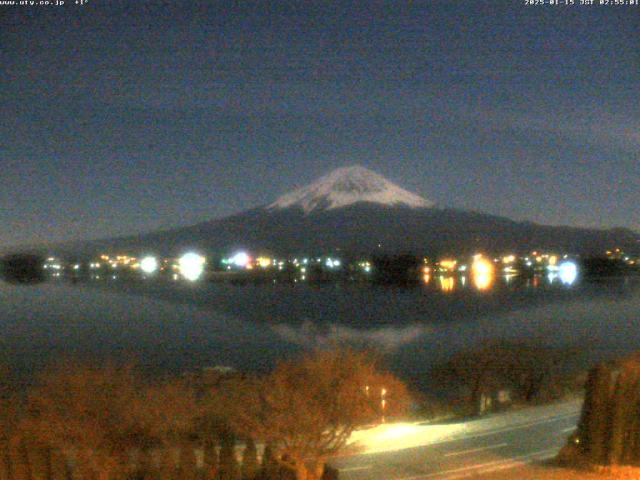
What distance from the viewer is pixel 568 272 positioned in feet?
182

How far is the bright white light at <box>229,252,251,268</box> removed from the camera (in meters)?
58.9

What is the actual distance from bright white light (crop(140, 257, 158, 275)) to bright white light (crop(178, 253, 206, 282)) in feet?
6.88

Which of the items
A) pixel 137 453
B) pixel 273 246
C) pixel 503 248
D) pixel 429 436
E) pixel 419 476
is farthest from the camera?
pixel 273 246

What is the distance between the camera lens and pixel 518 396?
17.2 m

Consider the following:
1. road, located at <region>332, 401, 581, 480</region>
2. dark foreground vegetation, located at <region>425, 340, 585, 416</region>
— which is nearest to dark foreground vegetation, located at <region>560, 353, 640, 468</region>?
road, located at <region>332, 401, 581, 480</region>

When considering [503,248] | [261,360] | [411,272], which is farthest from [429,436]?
[503,248]

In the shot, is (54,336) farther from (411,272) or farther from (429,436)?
(411,272)

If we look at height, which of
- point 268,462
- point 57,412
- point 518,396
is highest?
point 57,412

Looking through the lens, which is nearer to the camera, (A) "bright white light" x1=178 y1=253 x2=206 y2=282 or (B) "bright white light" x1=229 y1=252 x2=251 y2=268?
(A) "bright white light" x1=178 y1=253 x2=206 y2=282

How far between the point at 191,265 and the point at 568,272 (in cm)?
2789

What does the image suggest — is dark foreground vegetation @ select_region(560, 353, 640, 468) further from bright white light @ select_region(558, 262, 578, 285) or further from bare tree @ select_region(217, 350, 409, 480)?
bright white light @ select_region(558, 262, 578, 285)

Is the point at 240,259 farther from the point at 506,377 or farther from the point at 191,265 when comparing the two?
the point at 506,377

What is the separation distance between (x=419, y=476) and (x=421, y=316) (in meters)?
25.0

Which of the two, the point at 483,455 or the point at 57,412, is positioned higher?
the point at 57,412
